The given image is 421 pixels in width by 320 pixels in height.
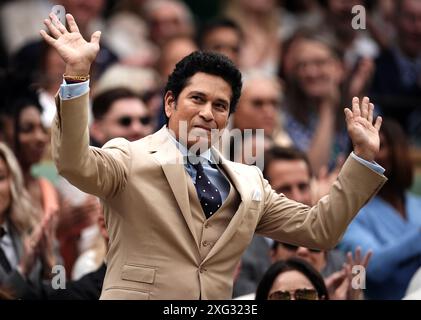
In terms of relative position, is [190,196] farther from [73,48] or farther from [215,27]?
[215,27]

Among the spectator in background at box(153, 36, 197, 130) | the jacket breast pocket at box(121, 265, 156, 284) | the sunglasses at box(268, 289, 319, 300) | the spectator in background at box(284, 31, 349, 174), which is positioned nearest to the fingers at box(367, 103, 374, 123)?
the jacket breast pocket at box(121, 265, 156, 284)

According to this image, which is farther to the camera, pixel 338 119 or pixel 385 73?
pixel 385 73

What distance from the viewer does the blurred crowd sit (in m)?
5.37

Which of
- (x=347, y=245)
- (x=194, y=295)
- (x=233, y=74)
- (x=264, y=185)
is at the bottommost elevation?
(x=347, y=245)

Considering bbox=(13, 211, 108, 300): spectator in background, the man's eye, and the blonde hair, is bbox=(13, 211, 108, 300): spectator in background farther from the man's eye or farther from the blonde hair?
the man's eye

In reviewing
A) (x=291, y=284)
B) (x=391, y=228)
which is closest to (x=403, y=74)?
(x=391, y=228)

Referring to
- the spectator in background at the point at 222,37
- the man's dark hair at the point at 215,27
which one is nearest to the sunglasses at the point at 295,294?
the spectator in background at the point at 222,37

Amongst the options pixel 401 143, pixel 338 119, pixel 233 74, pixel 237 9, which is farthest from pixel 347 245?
pixel 237 9

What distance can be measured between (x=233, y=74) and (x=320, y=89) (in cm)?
377

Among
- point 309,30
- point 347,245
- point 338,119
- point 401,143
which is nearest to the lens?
point 347,245

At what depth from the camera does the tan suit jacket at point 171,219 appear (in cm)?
364

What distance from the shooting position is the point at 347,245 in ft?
19.2
